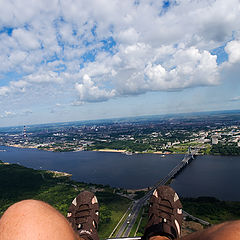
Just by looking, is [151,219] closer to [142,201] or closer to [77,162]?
[142,201]

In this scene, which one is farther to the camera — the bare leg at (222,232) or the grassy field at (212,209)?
the grassy field at (212,209)

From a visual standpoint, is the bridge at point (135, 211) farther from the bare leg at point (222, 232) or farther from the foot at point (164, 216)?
the bare leg at point (222, 232)

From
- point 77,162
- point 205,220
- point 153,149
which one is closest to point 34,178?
point 77,162

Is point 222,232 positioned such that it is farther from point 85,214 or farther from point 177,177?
point 177,177

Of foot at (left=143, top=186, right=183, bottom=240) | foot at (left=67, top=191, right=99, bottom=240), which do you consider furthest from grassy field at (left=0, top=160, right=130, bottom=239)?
foot at (left=143, top=186, right=183, bottom=240)

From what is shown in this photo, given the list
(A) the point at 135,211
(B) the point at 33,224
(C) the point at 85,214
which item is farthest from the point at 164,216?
(A) the point at 135,211

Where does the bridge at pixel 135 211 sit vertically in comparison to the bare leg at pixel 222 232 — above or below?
below

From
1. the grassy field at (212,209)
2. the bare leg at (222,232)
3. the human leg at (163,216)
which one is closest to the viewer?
the bare leg at (222,232)

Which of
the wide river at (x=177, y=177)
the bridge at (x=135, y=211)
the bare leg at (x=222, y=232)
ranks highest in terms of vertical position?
the bare leg at (x=222, y=232)

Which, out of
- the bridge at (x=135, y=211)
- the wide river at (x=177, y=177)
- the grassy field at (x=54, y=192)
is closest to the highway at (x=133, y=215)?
the bridge at (x=135, y=211)
